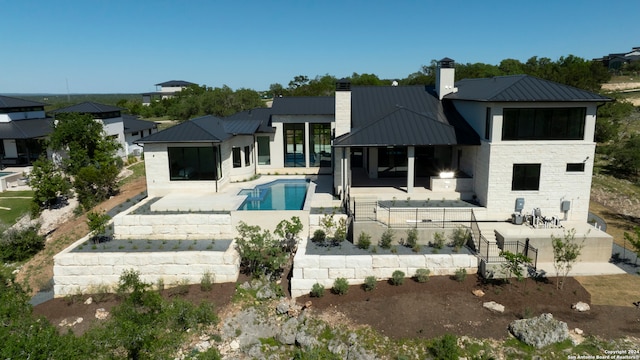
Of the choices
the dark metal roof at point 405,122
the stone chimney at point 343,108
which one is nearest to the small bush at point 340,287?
the dark metal roof at point 405,122

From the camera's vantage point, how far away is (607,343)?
13734 mm

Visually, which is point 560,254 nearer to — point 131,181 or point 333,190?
point 333,190

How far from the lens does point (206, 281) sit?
19094mm

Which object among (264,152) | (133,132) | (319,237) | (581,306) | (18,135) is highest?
(18,135)

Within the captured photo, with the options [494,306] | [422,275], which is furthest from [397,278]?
[494,306]

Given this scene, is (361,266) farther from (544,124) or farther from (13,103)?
(13,103)

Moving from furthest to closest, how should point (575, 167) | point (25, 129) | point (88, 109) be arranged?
point (88, 109), point (25, 129), point (575, 167)

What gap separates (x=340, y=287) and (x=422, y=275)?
351cm

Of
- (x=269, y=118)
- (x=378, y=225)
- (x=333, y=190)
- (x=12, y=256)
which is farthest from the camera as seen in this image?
(x=269, y=118)

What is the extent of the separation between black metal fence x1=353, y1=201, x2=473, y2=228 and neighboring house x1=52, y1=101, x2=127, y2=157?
29.8 meters

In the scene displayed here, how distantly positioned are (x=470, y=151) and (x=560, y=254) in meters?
8.23

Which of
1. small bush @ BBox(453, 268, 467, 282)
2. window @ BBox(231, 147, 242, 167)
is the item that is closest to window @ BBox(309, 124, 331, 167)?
window @ BBox(231, 147, 242, 167)

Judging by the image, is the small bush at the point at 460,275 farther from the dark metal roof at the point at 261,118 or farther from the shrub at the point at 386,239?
the dark metal roof at the point at 261,118

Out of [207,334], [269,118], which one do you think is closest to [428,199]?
[207,334]
